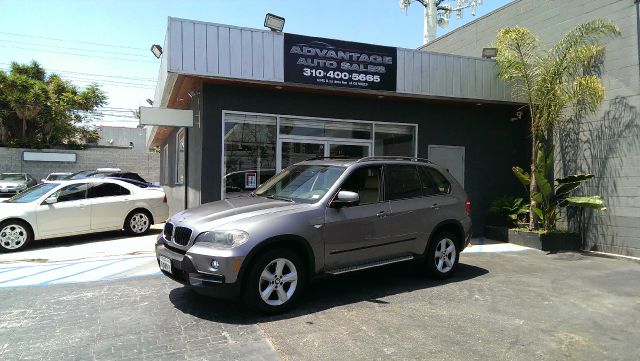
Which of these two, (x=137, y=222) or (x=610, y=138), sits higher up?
(x=610, y=138)

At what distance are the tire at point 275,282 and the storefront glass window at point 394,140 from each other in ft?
19.8

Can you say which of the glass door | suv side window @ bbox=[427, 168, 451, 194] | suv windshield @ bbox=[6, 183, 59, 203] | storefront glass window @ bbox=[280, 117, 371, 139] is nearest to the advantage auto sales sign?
storefront glass window @ bbox=[280, 117, 371, 139]

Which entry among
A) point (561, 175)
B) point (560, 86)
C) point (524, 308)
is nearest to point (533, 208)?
point (561, 175)

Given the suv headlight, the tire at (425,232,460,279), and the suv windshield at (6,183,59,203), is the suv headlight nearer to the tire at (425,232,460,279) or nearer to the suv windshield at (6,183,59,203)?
the tire at (425,232,460,279)

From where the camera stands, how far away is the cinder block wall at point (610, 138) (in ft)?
29.4

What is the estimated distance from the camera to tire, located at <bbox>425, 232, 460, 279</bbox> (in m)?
6.69

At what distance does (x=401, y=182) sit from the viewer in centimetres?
648

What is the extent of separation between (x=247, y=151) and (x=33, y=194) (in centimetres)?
486

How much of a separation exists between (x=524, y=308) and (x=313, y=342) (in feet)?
9.07

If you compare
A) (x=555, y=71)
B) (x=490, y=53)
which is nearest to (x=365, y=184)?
(x=555, y=71)

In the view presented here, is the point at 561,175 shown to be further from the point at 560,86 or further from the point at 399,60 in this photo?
the point at 399,60

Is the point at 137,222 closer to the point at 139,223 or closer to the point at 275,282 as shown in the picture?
the point at 139,223

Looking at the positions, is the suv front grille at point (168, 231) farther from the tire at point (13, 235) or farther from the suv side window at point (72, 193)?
the suv side window at point (72, 193)

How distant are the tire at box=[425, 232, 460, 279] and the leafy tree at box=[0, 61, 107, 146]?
34.8m
